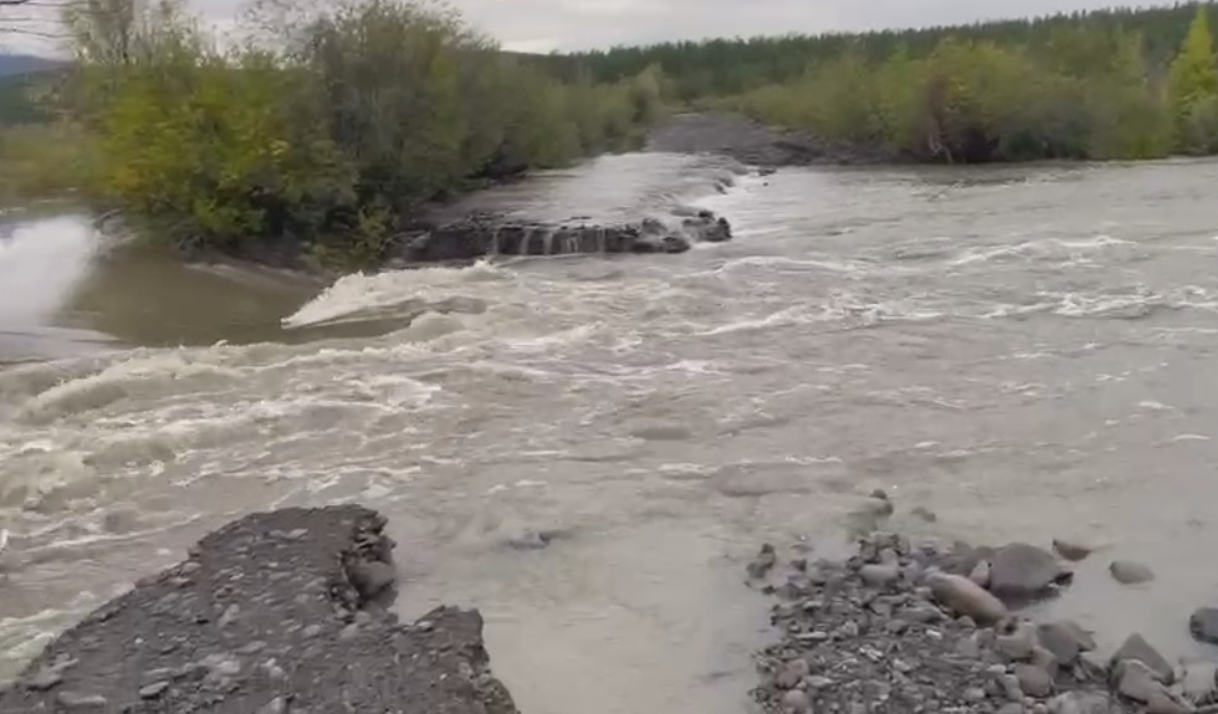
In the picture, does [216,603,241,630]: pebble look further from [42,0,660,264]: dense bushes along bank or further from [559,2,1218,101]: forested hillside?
[559,2,1218,101]: forested hillside

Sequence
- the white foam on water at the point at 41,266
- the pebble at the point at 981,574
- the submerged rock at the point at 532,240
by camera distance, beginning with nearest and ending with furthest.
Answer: the pebble at the point at 981,574 < the white foam on water at the point at 41,266 < the submerged rock at the point at 532,240

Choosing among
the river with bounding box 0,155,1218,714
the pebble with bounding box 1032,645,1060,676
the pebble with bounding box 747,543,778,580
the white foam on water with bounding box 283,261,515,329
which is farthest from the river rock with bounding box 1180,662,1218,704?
the white foam on water with bounding box 283,261,515,329

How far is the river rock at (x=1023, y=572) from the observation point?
31.1ft

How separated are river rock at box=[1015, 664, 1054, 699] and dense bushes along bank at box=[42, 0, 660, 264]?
22420mm

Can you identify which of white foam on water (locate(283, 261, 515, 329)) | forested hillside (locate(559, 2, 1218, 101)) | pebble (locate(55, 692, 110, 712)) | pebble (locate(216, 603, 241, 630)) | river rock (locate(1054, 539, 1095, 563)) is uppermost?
forested hillside (locate(559, 2, 1218, 101))

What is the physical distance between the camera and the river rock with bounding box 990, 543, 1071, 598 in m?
9.47

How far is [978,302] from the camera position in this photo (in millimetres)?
20859

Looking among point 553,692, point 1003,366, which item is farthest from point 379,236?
point 553,692

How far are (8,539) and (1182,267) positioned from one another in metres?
20.9

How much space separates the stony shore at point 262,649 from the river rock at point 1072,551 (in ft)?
16.7

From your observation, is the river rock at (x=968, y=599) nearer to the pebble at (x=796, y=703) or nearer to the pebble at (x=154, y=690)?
the pebble at (x=796, y=703)

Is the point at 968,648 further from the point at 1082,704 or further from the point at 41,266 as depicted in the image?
the point at 41,266

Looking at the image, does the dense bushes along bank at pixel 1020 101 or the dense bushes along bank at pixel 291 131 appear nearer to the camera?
the dense bushes along bank at pixel 291 131

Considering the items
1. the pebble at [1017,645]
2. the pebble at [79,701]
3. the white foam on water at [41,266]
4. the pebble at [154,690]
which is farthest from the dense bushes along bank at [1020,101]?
the pebble at [79,701]
